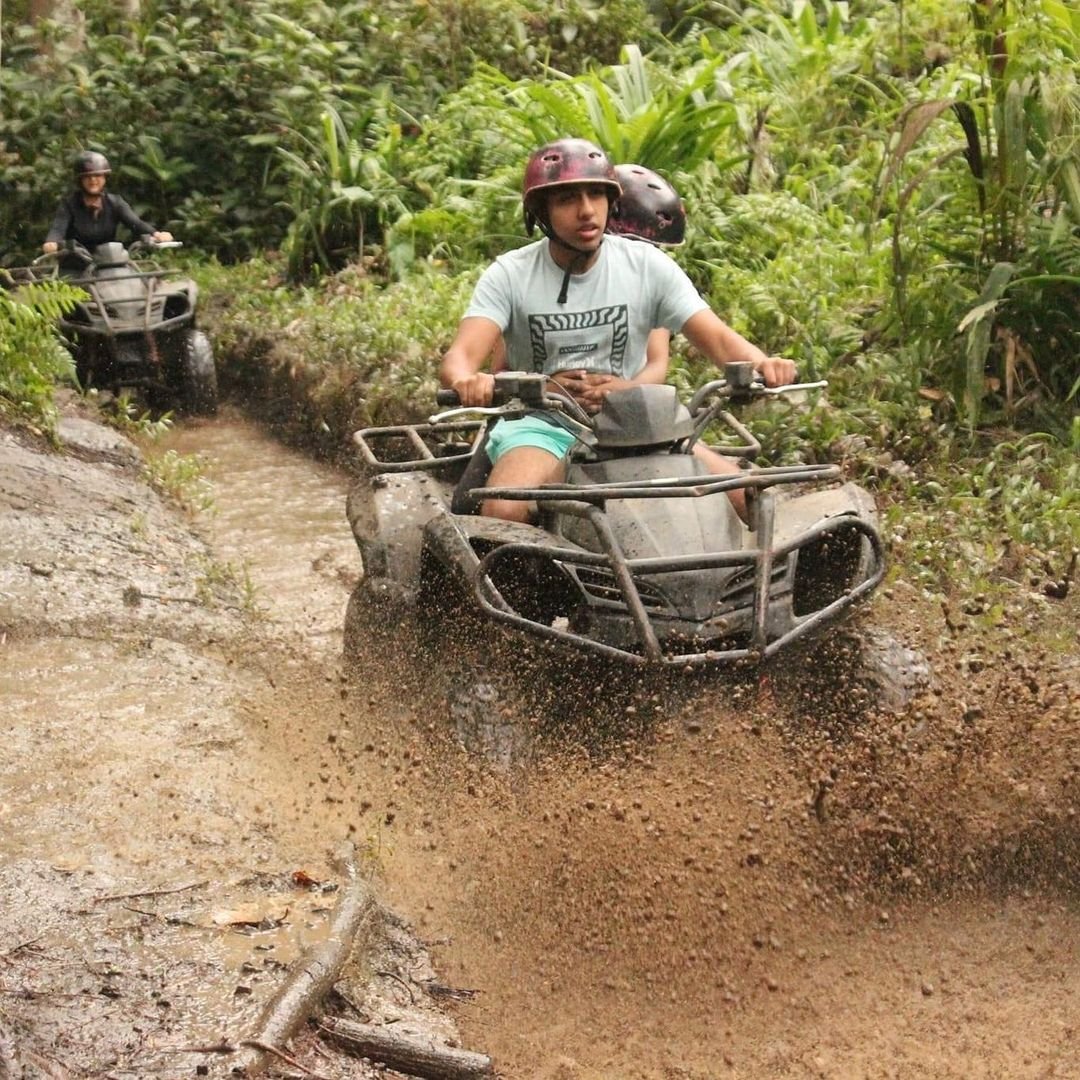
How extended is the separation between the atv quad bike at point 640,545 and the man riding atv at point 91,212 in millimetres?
7798

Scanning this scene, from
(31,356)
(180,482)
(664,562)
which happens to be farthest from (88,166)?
(664,562)

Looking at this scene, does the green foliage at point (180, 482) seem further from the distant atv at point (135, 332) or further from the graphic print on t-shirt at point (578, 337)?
the graphic print on t-shirt at point (578, 337)

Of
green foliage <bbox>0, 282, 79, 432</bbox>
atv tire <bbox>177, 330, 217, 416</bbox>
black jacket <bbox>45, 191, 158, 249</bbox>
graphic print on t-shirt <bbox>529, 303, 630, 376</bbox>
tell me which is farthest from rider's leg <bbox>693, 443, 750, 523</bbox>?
black jacket <bbox>45, 191, 158, 249</bbox>

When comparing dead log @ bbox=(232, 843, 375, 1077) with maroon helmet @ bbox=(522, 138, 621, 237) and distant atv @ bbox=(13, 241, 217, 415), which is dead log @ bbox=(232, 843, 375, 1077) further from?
distant atv @ bbox=(13, 241, 217, 415)

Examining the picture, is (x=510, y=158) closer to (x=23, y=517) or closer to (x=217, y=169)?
(x=217, y=169)

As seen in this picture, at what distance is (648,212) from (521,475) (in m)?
2.32

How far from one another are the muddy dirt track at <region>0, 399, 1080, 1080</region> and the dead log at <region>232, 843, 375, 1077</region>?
0.06 m

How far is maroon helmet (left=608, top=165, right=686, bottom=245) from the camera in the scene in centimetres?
679

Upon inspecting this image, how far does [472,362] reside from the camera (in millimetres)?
5129

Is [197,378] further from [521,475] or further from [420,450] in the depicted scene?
[521,475]

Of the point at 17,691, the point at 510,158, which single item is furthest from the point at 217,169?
the point at 17,691

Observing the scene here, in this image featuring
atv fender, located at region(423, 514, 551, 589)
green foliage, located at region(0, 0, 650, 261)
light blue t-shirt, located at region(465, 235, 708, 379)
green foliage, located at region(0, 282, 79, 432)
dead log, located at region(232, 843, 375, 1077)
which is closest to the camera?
dead log, located at region(232, 843, 375, 1077)

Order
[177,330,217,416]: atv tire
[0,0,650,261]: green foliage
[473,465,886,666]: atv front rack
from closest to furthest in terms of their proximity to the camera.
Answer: [473,465,886,666]: atv front rack, [177,330,217,416]: atv tire, [0,0,650,261]: green foliage

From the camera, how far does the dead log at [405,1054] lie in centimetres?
334
